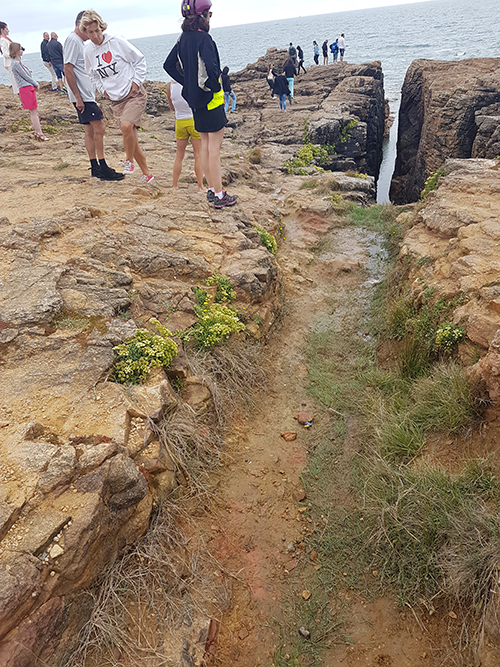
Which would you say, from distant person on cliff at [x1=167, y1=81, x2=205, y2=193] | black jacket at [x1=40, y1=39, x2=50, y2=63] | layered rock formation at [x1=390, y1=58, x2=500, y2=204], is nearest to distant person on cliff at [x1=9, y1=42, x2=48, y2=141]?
distant person on cliff at [x1=167, y1=81, x2=205, y2=193]

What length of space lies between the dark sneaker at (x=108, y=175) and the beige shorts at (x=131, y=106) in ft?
3.96

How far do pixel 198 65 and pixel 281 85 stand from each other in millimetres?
13398

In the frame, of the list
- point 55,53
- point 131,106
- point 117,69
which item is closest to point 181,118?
point 131,106

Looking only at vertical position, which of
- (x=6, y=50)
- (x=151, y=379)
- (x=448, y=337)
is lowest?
(x=448, y=337)

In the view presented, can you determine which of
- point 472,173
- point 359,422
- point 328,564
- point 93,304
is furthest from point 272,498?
point 472,173

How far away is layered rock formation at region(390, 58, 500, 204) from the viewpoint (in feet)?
43.7

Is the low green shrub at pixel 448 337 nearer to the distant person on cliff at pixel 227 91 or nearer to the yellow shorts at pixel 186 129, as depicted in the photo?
the yellow shorts at pixel 186 129

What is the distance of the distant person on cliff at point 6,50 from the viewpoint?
8.58 meters

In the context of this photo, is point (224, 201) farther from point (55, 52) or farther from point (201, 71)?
point (55, 52)

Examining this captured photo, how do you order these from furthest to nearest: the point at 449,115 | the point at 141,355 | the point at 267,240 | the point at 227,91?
the point at 227,91 → the point at 449,115 → the point at 267,240 → the point at 141,355

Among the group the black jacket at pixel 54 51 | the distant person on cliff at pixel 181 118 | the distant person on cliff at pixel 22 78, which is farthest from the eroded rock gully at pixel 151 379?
the black jacket at pixel 54 51

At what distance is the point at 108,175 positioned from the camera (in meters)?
7.08

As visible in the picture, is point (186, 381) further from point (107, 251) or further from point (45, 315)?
point (107, 251)

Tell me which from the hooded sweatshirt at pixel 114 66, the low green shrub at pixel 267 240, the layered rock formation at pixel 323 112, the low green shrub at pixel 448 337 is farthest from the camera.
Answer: the layered rock formation at pixel 323 112
